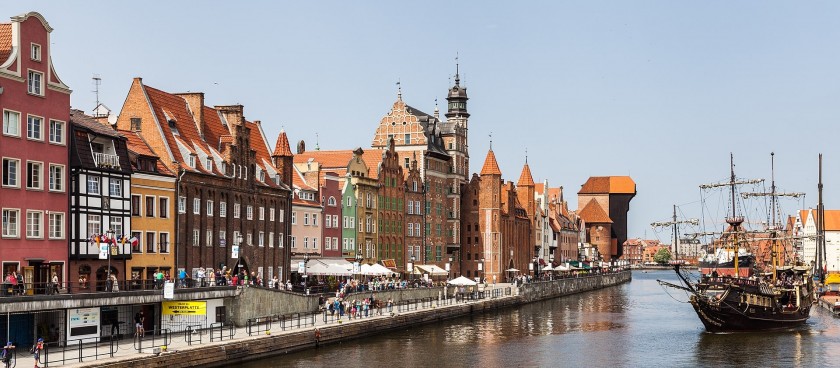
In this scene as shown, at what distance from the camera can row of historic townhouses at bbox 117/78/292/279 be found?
75562 millimetres

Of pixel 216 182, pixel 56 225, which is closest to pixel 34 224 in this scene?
pixel 56 225

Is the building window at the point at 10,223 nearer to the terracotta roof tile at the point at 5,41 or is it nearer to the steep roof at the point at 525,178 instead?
the terracotta roof tile at the point at 5,41

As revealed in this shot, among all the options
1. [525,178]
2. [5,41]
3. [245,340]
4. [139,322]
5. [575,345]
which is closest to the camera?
[5,41]

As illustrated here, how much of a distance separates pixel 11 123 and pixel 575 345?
4164 cm

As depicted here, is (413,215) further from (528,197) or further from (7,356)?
(7,356)

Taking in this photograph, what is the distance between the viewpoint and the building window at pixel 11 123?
183 feet

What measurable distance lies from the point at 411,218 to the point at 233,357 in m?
72.3

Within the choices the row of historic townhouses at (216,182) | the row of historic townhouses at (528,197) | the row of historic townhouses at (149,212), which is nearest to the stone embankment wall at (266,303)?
the row of historic townhouses at (216,182)

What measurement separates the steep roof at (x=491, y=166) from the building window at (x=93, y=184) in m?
87.2

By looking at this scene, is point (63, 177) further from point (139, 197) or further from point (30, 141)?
point (139, 197)

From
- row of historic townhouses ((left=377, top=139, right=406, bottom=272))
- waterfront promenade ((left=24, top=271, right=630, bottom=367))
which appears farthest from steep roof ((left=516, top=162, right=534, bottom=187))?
waterfront promenade ((left=24, top=271, right=630, bottom=367))

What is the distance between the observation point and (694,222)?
145 metres

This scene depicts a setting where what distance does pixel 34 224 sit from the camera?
58.1 meters

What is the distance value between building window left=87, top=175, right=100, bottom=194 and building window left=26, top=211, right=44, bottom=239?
444 centimetres
